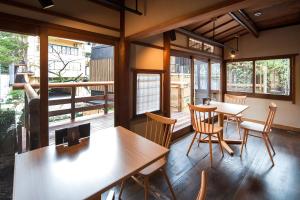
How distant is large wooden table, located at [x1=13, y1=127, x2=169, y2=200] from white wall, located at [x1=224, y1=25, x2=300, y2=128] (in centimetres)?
478

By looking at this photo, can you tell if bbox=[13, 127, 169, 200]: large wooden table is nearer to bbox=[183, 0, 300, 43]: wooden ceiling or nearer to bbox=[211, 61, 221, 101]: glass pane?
bbox=[183, 0, 300, 43]: wooden ceiling

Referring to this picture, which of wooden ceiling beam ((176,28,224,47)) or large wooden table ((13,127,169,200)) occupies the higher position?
wooden ceiling beam ((176,28,224,47))

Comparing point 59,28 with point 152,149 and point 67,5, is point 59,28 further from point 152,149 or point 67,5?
point 152,149

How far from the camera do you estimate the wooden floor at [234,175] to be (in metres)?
2.03

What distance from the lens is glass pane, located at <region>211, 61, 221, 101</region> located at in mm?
5361

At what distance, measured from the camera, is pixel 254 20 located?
4.30 meters

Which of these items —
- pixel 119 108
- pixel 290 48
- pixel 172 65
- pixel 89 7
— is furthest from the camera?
pixel 290 48

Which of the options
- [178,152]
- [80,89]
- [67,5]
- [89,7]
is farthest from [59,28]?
[178,152]

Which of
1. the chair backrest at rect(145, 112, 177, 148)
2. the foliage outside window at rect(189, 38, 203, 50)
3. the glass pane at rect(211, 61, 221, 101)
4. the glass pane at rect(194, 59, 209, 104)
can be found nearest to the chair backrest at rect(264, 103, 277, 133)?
the chair backrest at rect(145, 112, 177, 148)

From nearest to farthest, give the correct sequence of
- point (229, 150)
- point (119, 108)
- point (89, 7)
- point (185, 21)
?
1. point (185, 21)
2. point (89, 7)
3. point (119, 108)
4. point (229, 150)

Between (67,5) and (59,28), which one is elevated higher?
(67,5)

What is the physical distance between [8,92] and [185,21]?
6.98 ft

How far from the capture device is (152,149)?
142 centimetres

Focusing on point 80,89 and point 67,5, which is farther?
point 80,89
